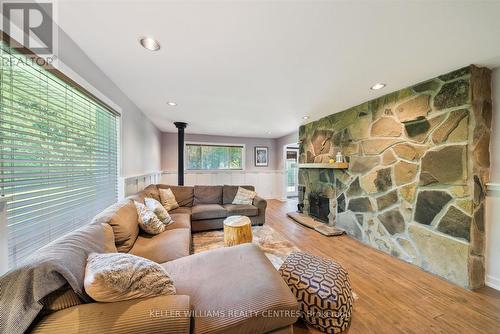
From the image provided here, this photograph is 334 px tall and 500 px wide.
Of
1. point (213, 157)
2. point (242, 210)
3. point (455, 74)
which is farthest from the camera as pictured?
point (213, 157)

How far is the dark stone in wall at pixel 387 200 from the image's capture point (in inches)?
96.7

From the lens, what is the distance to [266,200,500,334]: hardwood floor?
A: 140 cm

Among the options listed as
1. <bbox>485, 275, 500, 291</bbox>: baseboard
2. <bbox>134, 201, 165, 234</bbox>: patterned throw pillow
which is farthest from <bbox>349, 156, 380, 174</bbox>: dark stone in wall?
<bbox>134, 201, 165, 234</bbox>: patterned throw pillow

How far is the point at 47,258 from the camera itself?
33.1 inches

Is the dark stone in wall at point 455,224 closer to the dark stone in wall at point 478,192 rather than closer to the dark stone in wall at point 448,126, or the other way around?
the dark stone in wall at point 478,192

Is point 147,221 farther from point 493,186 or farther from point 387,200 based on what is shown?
point 493,186

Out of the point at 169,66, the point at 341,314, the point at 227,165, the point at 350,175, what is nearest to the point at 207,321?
the point at 341,314

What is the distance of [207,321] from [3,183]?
1.32 metres

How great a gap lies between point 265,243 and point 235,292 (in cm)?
185

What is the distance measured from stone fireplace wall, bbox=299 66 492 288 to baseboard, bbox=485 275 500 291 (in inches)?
2.6

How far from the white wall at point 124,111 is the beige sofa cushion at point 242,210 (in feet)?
5.82

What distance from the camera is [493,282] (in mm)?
1817

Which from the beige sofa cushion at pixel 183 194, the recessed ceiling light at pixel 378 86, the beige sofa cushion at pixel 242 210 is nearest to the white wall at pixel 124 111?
the beige sofa cushion at pixel 183 194

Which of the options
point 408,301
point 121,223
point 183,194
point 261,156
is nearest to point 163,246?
point 121,223
